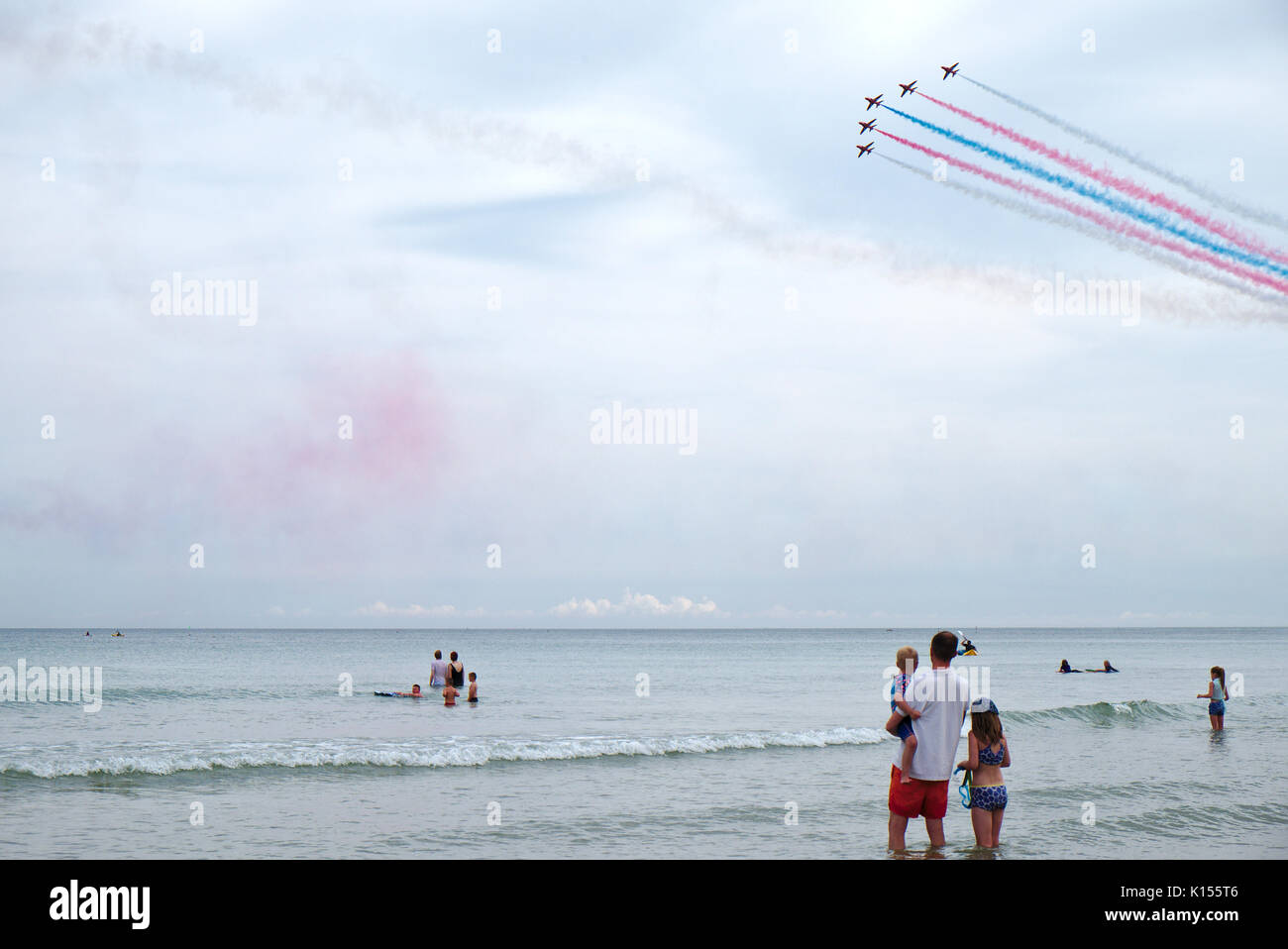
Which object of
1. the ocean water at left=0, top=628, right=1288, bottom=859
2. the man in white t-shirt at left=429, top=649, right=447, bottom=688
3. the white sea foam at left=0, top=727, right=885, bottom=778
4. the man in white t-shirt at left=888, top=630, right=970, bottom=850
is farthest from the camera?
the man in white t-shirt at left=429, top=649, right=447, bottom=688

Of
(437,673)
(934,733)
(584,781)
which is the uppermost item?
(934,733)

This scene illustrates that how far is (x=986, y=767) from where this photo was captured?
9.25 m

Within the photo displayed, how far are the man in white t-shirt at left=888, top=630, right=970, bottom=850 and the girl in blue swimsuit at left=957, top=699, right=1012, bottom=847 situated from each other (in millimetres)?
859

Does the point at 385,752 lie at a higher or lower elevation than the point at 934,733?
lower

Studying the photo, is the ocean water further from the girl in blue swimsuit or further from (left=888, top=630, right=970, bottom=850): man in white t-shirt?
(left=888, top=630, right=970, bottom=850): man in white t-shirt

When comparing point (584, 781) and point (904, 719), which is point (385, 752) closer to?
point (584, 781)

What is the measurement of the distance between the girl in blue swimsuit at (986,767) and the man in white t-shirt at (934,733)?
859mm

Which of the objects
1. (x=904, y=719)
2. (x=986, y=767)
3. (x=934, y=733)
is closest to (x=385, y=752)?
(x=986, y=767)

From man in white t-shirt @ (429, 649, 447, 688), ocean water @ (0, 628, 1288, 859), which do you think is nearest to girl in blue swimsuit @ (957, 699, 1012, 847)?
ocean water @ (0, 628, 1288, 859)

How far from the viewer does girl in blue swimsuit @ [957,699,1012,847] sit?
898 centimetres

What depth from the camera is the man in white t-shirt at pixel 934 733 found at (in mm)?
7754

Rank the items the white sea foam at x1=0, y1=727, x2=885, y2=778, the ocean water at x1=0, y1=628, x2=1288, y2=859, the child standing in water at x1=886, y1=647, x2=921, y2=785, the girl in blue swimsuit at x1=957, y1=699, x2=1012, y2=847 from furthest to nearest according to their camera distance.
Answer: the white sea foam at x1=0, y1=727, x2=885, y2=778 < the ocean water at x1=0, y1=628, x2=1288, y2=859 < the girl in blue swimsuit at x1=957, y1=699, x2=1012, y2=847 < the child standing in water at x1=886, y1=647, x2=921, y2=785

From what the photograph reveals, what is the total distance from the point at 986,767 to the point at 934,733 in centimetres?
180
